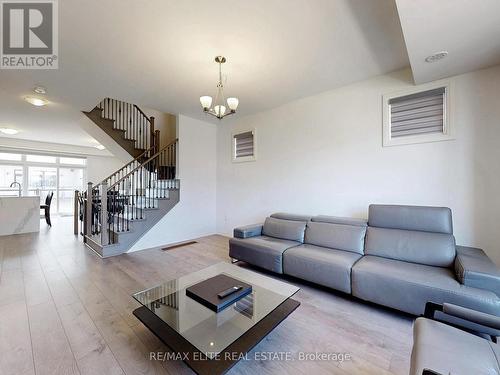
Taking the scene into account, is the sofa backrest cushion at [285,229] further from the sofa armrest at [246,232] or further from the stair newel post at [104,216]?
the stair newel post at [104,216]

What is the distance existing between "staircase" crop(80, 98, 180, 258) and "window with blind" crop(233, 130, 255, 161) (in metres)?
1.43

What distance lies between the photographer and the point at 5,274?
2996mm

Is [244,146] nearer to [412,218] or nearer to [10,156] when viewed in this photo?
[412,218]

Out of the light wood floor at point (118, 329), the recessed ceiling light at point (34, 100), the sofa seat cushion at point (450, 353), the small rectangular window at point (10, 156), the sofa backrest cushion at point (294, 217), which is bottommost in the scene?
the light wood floor at point (118, 329)

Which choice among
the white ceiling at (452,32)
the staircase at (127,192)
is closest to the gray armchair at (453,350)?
the white ceiling at (452,32)

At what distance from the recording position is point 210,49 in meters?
2.58

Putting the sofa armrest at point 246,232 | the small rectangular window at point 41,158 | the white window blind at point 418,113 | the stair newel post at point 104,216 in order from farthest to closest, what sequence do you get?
the small rectangular window at point 41,158 → the stair newel post at point 104,216 → the sofa armrest at point 246,232 → the white window blind at point 418,113

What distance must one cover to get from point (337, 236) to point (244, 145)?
120 inches

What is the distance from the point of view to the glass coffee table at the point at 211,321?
4.37 feet

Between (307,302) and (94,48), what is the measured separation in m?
3.86

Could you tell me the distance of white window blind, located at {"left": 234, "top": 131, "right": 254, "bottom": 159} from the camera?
4.98 m

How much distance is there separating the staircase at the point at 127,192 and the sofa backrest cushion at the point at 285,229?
2315 mm

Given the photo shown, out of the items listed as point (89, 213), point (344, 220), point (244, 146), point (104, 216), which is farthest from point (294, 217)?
point (89, 213)

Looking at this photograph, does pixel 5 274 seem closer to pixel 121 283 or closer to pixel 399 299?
pixel 121 283
